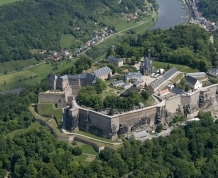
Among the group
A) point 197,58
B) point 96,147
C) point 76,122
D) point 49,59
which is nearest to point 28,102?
point 76,122

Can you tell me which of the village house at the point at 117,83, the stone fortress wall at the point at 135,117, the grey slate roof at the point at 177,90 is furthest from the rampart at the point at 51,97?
the grey slate roof at the point at 177,90

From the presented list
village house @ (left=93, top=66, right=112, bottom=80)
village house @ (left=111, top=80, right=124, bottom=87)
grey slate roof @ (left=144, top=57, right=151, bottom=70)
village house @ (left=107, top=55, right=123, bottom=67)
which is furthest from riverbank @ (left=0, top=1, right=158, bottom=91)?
village house @ (left=111, top=80, right=124, bottom=87)

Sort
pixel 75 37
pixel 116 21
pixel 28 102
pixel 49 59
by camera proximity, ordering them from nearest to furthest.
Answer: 1. pixel 28 102
2. pixel 49 59
3. pixel 75 37
4. pixel 116 21

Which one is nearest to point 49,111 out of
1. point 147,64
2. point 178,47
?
point 147,64

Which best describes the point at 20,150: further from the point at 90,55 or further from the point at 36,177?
the point at 90,55

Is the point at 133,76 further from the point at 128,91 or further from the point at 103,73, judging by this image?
the point at 128,91

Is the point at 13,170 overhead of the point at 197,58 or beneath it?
beneath

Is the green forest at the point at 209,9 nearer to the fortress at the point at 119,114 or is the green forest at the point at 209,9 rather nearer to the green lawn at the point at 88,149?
the fortress at the point at 119,114
